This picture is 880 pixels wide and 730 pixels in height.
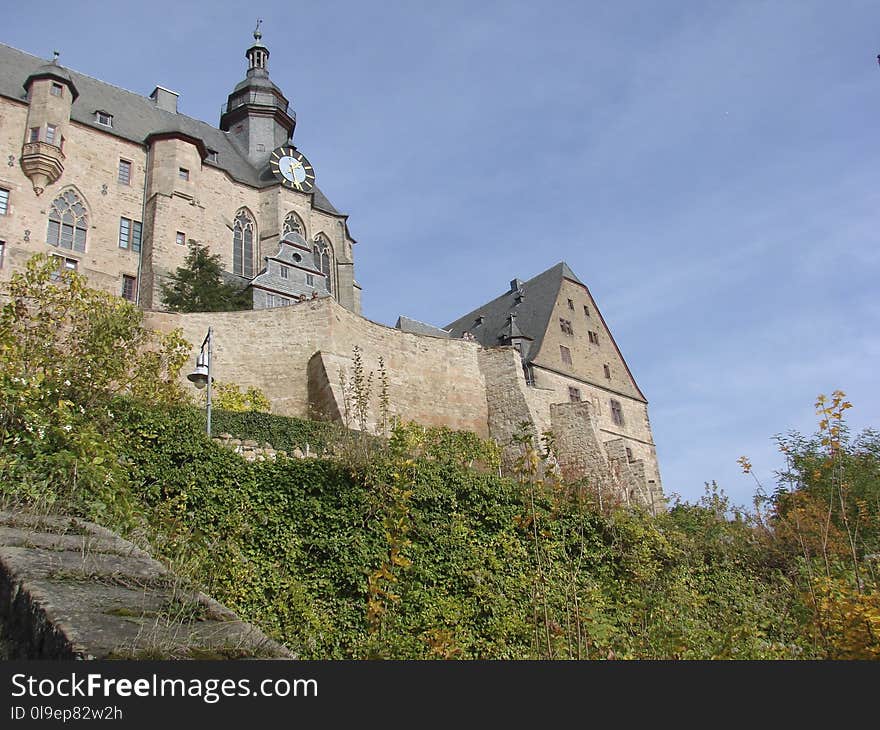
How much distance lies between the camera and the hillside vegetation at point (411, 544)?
22.9 feet

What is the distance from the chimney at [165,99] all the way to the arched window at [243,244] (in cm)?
843

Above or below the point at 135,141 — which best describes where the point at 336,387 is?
below

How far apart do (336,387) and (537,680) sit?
1815 cm

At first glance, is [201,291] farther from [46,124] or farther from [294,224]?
[294,224]

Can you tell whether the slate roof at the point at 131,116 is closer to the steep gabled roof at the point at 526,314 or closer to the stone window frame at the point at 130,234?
the stone window frame at the point at 130,234

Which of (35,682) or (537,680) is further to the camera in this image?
(537,680)

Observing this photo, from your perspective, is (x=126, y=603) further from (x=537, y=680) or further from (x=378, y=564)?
(x=378, y=564)

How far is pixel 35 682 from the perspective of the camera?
242 centimetres

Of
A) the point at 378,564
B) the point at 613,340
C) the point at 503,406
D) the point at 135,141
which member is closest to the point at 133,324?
the point at 378,564

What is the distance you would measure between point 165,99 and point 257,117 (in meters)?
5.01

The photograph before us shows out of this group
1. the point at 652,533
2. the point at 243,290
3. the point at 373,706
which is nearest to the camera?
the point at 373,706

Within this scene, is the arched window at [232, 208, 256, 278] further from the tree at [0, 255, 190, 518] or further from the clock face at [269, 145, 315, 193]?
the tree at [0, 255, 190, 518]

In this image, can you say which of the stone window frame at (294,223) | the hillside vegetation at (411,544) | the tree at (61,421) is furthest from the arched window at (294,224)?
the hillside vegetation at (411,544)

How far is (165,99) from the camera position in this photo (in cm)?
4234
